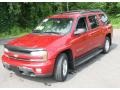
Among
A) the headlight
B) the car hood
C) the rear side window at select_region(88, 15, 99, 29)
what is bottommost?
the headlight

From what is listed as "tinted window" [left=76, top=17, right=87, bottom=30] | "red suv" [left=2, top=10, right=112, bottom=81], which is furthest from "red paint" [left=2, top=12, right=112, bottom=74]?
"tinted window" [left=76, top=17, right=87, bottom=30]

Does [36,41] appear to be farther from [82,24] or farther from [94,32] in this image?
[94,32]

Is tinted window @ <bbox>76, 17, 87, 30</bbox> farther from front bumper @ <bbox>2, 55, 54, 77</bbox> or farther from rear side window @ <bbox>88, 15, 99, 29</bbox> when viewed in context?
front bumper @ <bbox>2, 55, 54, 77</bbox>

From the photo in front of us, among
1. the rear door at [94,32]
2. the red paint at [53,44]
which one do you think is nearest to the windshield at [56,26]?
the red paint at [53,44]

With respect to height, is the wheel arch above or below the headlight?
below

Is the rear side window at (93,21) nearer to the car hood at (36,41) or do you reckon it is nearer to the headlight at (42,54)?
the car hood at (36,41)

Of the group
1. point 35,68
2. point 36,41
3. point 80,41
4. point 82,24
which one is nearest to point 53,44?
point 36,41

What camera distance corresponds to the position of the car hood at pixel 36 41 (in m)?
6.80

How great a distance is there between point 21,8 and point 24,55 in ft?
45.4

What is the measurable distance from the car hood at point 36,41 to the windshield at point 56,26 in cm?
36

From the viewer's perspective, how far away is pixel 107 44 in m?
10.4

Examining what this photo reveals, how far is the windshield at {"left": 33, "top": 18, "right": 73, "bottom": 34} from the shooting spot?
773 cm

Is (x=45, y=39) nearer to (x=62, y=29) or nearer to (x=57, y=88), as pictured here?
(x=62, y=29)

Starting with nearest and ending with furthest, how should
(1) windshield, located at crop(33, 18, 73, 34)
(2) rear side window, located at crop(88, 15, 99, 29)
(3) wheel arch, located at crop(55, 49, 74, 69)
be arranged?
(3) wheel arch, located at crop(55, 49, 74, 69) < (1) windshield, located at crop(33, 18, 73, 34) < (2) rear side window, located at crop(88, 15, 99, 29)
